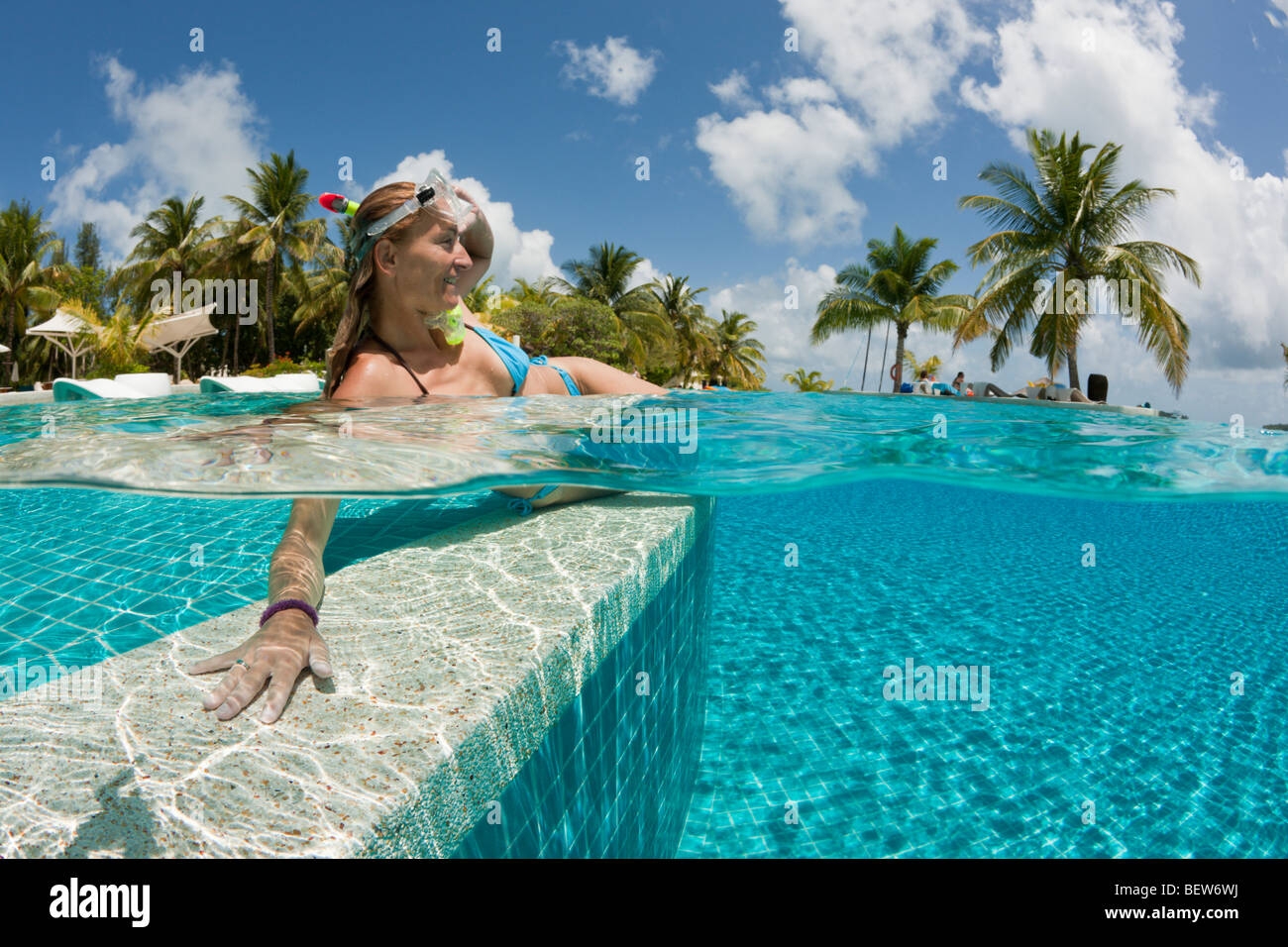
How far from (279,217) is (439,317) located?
38.0m

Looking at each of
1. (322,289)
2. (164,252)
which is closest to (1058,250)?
(322,289)

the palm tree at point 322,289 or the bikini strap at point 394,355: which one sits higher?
the palm tree at point 322,289

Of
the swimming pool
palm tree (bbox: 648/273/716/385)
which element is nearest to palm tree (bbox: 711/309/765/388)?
palm tree (bbox: 648/273/716/385)

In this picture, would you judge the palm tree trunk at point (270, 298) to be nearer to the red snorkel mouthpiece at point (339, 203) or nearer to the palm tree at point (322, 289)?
the palm tree at point (322, 289)

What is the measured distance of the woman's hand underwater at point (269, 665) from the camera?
1.54 metres

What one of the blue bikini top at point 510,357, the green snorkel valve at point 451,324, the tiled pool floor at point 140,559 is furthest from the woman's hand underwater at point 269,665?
the blue bikini top at point 510,357

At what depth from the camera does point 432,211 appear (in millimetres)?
2572

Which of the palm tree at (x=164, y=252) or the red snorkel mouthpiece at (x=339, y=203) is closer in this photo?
the red snorkel mouthpiece at (x=339, y=203)

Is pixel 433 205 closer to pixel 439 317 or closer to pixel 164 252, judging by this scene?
pixel 439 317

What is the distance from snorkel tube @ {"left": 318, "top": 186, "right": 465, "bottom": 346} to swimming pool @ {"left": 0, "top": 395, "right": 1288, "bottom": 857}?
429 mm

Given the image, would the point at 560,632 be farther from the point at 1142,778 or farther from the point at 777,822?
the point at 1142,778
